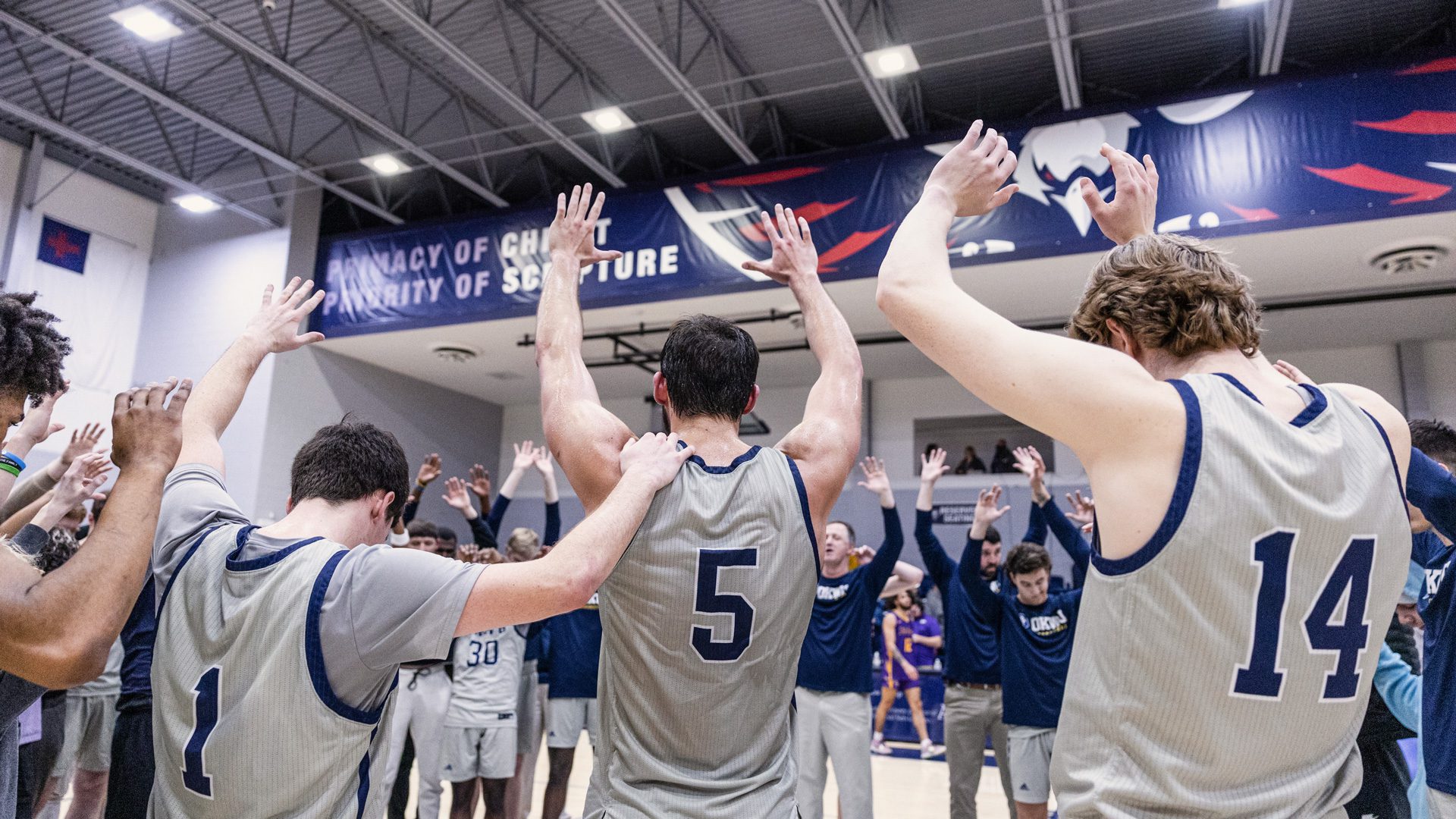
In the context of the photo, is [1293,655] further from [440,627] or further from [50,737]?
[50,737]

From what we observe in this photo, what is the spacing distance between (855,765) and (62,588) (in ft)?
16.7

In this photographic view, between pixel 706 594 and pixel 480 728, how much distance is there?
4.73m

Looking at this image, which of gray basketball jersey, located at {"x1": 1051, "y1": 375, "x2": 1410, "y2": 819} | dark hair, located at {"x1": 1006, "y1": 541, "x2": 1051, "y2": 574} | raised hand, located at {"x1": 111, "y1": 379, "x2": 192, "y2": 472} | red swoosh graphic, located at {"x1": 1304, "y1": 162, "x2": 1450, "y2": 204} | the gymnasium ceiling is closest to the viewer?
gray basketball jersey, located at {"x1": 1051, "y1": 375, "x2": 1410, "y2": 819}

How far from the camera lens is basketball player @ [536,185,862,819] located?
203cm

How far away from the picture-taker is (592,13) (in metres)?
9.97

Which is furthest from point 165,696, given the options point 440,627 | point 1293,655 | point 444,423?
point 444,423

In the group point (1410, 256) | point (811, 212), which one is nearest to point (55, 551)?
point (811, 212)

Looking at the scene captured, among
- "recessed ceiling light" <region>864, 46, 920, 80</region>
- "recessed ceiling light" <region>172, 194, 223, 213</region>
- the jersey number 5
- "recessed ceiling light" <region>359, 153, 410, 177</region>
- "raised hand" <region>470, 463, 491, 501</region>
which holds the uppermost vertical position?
"recessed ceiling light" <region>864, 46, 920, 80</region>

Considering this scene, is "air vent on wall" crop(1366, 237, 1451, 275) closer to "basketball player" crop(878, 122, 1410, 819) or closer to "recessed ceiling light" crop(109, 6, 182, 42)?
"basketball player" crop(878, 122, 1410, 819)

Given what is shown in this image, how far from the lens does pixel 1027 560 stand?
574 centimetres

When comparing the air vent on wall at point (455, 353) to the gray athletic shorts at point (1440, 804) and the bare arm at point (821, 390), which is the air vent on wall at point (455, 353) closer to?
the bare arm at point (821, 390)

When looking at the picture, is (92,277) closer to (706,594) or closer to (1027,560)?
(1027,560)

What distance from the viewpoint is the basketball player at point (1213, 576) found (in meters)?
1.32

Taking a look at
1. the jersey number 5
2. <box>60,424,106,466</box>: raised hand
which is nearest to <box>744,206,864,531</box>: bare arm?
the jersey number 5
